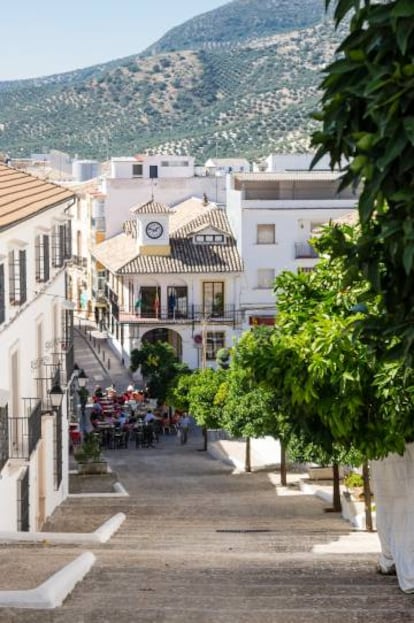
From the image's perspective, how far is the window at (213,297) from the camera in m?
51.6

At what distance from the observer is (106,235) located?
6397 centimetres

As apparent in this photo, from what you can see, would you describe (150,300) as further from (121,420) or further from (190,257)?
(121,420)

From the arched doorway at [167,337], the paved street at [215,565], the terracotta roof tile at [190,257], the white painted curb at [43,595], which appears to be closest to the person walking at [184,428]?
the arched doorway at [167,337]

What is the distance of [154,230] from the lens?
52031 mm

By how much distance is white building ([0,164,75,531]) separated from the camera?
17250 mm

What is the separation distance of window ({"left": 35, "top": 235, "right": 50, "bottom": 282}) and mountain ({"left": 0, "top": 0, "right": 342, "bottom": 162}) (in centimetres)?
10207

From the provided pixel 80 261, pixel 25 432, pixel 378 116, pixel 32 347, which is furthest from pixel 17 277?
pixel 80 261

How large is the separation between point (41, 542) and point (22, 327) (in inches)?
194

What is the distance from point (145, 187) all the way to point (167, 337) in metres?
14.1

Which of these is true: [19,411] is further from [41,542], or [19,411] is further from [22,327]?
[41,542]

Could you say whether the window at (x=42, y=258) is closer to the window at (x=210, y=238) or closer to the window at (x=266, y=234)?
the window at (x=266, y=234)

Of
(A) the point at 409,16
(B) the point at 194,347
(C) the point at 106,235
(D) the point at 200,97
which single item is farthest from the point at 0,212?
(D) the point at 200,97

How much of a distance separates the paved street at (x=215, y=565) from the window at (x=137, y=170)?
43393 millimetres

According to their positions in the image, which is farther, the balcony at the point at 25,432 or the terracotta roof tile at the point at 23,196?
the balcony at the point at 25,432
